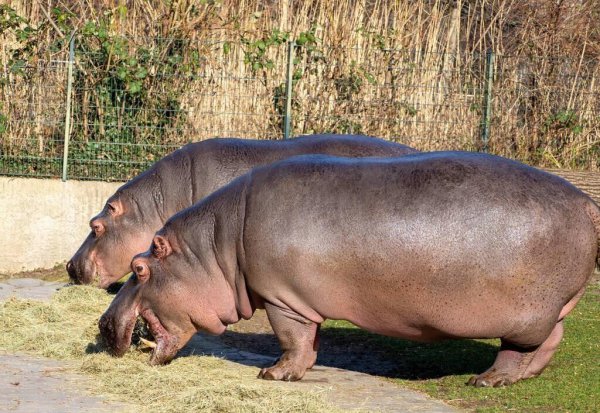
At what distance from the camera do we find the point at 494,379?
626cm

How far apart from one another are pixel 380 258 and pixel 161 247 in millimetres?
1431

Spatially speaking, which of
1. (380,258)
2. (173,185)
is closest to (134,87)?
(173,185)

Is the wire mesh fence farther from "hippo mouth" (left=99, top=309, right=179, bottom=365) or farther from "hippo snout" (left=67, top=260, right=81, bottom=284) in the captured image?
"hippo mouth" (left=99, top=309, right=179, bottom=365)

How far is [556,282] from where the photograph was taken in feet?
19.6

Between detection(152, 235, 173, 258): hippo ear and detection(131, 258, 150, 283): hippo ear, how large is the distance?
99mm

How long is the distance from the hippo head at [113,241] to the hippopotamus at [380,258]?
205 cm

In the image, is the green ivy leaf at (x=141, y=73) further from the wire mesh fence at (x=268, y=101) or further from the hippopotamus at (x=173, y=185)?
the hippopotamus at (x=173, y=185)

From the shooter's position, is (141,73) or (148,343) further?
(141,73)

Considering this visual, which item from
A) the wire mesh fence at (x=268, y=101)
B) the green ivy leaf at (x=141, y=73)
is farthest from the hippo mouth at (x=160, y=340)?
the green ivy leaf at (x=141, y=73)

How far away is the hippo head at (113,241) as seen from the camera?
8727 mm

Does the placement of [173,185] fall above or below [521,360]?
above

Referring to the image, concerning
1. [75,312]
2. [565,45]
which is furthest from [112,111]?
[565,45]

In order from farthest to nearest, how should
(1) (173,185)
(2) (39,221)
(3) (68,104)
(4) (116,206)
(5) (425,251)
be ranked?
(3) (68,104) → (2) (39,221) → (4) (116,206) → (1) (173,185) → (5) (425,251)

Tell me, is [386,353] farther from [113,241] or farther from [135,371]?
[113,241]
